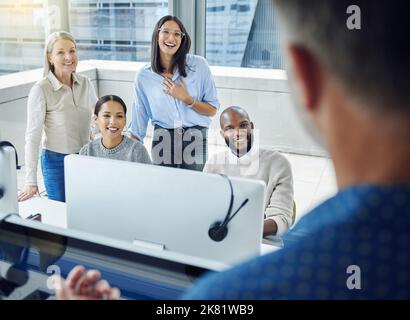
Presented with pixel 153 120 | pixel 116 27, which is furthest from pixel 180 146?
pixel 116 27

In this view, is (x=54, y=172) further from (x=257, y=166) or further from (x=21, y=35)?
(x=21, y=35)

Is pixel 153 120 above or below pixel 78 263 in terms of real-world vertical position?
above

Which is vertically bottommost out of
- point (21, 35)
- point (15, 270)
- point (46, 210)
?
point (46, 210)

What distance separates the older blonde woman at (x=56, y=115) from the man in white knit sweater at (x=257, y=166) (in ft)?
2.54

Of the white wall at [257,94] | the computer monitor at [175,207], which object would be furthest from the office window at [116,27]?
the computer monitor at [175,207]

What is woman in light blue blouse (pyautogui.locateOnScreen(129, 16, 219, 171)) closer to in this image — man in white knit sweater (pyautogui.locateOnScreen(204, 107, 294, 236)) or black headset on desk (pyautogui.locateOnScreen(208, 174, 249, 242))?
man in white knit sweater (pyautogui.locateOnScreen(204, 107, 294, 236))

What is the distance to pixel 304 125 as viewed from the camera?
0.49 m

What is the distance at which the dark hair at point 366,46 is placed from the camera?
0.41m

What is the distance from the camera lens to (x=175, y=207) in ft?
3.72

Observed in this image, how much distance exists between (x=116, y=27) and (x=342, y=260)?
15.0ft

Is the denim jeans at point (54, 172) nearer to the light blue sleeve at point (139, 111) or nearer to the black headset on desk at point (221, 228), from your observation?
the light blue sleeve at point (139, 111)

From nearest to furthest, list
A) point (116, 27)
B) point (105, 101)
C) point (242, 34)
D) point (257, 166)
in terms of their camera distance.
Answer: point (257, 166), point (105, 101), point (242, 34), point (116, 27)

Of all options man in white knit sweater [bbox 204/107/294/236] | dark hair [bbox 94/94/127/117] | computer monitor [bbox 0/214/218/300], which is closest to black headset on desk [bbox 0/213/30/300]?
computer monitor [bbox 0/214/218/300]

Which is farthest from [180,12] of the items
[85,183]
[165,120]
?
[85,183]
